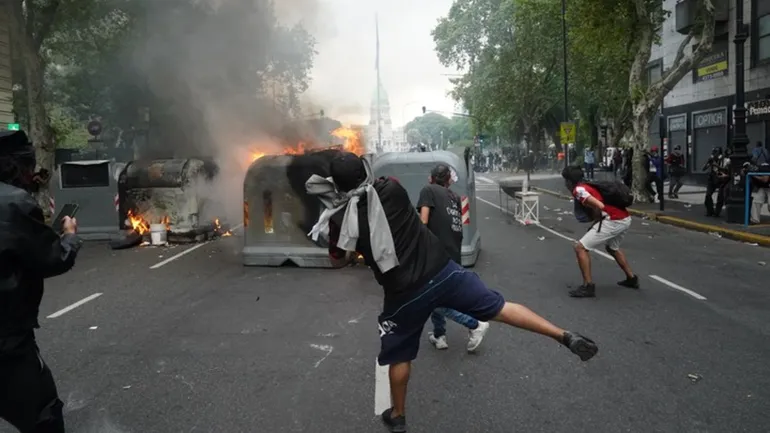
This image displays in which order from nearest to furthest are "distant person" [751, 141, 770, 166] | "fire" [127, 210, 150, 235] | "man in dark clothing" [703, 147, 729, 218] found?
1. "fire" [127, 210, 150, 235]
2. "man in dark clothing" [703, 147, 729, 218]
3. "distant person" [751, 141, 770, 166]

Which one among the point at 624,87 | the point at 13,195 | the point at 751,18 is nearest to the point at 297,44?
the point at 751,18

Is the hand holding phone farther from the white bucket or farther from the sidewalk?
the sidewalk

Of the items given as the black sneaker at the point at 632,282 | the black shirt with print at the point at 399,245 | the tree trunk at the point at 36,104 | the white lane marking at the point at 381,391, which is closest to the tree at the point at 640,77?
the black sneaker at the point at 632,282

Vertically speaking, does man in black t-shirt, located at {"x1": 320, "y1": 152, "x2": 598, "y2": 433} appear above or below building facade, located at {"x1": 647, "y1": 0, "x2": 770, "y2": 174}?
below

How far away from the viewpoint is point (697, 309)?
632cm

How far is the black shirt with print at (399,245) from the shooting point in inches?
131

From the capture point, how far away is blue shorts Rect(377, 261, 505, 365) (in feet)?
11.1

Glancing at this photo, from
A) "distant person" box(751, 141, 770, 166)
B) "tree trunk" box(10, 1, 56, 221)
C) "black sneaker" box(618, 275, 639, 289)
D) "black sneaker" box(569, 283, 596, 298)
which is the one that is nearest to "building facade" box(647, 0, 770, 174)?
"distant person" box(751, 141, 770, 166)

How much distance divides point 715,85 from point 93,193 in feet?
66.1

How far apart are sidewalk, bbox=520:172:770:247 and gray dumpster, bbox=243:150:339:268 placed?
24.0 feet

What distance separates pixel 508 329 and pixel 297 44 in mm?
14300

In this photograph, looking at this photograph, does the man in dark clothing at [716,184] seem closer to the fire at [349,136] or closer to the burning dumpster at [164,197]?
the fire at [349,136]

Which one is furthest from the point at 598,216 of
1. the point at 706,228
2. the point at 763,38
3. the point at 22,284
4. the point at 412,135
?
the point at 412,135

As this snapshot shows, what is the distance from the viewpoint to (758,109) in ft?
62.4
